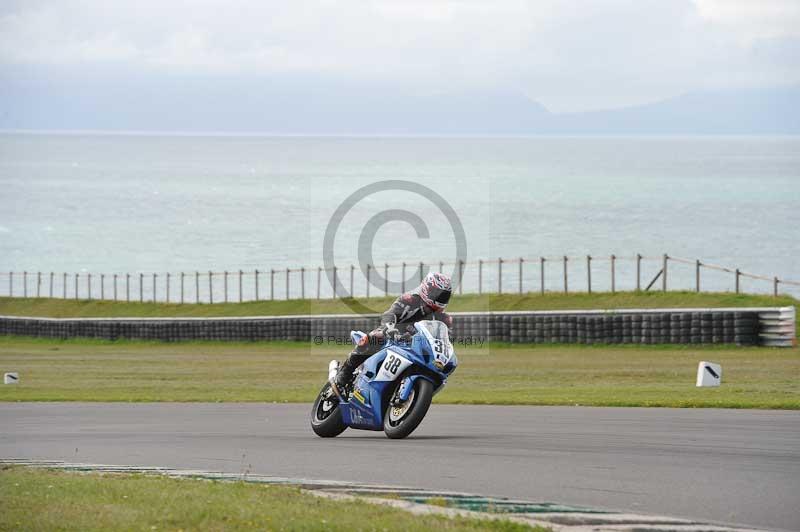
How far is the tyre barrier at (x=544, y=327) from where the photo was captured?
34219 mm

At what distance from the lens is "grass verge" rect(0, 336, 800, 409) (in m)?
21.5

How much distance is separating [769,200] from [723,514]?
19667 cm

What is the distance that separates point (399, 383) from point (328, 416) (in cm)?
157

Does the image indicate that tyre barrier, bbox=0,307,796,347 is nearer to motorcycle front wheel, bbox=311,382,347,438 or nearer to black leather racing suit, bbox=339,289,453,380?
motorcycle front wheel, bbox=311,382,347,438

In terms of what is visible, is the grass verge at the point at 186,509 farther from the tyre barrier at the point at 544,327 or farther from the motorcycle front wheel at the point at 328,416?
the tyre barrier at the point at 544,327

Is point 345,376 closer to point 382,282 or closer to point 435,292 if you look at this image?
point 435,292

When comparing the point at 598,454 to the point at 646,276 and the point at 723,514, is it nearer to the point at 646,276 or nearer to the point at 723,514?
the point at 723,514

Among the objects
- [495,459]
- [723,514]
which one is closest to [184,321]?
[495,459]

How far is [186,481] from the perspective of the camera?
422 inches

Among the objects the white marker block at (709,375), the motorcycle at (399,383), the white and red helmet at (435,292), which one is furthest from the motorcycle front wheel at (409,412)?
the white marker block at (709,375)

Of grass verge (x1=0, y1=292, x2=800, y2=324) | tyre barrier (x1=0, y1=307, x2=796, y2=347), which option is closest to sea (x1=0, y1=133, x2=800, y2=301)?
grass verge (x1=0, y1=292, x2=800, y2=324)

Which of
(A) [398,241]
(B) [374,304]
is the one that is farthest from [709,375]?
(A) [398,241]

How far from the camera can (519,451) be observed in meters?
12.6

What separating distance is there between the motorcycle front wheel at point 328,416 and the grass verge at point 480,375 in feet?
19.2
